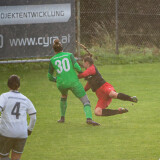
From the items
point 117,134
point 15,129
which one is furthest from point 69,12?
point 15,129

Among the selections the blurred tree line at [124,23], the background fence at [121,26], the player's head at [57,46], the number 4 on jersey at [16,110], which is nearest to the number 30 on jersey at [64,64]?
the player's head at [57,46]

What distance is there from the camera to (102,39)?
19.2 metres

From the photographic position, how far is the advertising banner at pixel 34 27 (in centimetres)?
1562

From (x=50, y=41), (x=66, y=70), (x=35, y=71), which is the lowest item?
(x=35, y=71)

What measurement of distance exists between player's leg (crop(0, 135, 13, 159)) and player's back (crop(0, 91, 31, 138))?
0.06 meters

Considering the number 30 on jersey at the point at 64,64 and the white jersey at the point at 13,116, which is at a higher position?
the white jersey at the point at 13,116

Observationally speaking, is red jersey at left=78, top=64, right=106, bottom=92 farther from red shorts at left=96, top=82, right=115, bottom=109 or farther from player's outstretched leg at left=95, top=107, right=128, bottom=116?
player's outstretched leg at left=95, top=107, right=128, bottom=116

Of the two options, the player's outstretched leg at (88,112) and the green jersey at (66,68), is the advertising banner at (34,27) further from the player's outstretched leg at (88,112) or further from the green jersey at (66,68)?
the player's outstretched leg at (88,112)

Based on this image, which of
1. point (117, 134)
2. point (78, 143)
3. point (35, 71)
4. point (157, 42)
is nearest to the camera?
point (78, 143)

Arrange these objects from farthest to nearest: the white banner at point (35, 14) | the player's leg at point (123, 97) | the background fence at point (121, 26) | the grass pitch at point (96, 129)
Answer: the background fence at point (121, 26) < the white banner at point (35, 14) < the player's leg at point (123, 97) < the grass pitch at point (96, 129)

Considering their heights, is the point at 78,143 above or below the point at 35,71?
above

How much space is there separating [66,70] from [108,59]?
8.58m

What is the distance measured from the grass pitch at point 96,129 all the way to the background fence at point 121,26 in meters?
3.98

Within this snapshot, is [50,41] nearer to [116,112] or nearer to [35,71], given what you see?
[35,71]
